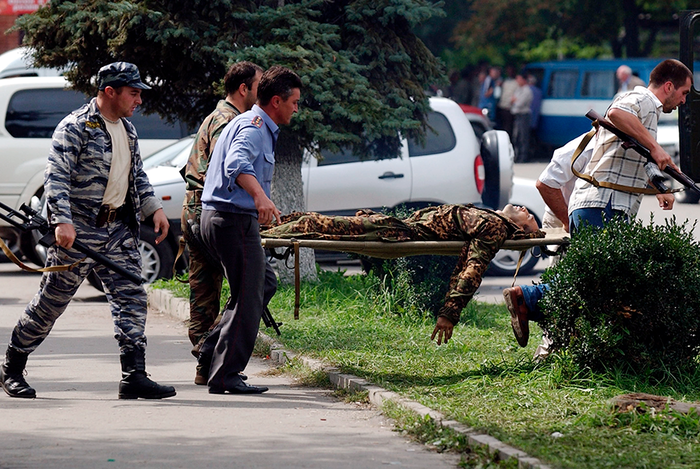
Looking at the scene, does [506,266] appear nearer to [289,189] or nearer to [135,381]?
[289,189]

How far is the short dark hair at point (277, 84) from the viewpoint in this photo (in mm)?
6324

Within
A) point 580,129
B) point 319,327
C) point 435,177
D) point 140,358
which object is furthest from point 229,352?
point 580,129

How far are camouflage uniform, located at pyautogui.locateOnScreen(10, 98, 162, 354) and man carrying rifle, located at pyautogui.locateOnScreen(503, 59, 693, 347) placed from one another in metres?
2.22

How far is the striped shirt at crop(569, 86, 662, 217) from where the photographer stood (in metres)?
6.53

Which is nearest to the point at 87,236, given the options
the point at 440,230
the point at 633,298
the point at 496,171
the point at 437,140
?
the point at 440,230

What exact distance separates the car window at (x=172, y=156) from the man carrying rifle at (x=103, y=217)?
17.1 feet

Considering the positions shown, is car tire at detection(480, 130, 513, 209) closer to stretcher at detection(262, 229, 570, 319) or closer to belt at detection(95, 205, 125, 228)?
stretcher at detection(262, 229, 570, 319)

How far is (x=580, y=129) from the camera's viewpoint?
→ 27.7 m

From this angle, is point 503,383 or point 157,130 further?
point 157,130

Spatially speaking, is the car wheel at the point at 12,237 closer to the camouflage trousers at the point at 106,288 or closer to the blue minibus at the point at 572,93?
the camouflage trousers at the point at 106,288

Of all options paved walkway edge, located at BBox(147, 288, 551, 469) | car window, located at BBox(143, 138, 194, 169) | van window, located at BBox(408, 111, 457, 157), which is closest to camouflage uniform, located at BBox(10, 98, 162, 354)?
paved walkway edge, located at BBox(147, 288, 551, 469)

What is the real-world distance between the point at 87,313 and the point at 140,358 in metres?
4.14

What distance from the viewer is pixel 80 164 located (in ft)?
20.3

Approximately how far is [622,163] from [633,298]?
37.6 inches
